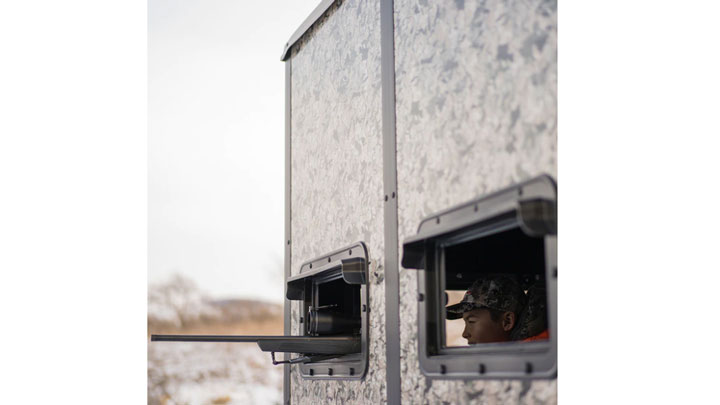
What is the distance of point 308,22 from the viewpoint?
328cm

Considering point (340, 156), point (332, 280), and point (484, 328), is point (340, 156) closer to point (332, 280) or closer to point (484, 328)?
point (332, 280)

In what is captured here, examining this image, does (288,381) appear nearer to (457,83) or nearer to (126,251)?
(126,251)

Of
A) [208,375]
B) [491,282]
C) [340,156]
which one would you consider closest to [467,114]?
[491,282]

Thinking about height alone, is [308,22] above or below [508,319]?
above

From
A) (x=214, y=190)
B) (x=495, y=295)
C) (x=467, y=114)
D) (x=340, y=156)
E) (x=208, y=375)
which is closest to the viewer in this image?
(x=467, y=114)

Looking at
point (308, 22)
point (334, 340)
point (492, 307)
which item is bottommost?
point (334, 340)

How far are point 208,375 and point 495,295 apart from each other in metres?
5.21

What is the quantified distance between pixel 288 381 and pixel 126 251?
34.4 inches

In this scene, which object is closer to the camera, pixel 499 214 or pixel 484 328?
pixel 499 214

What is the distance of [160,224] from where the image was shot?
20.9 ft

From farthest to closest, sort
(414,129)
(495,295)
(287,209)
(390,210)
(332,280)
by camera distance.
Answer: (287,209)
(332,280)
(495,295)
(390,210)
(414,129)

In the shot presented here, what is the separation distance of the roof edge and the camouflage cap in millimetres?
1234

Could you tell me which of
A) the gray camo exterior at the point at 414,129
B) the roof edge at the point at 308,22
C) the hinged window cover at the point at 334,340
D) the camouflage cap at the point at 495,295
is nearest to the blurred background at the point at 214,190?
the roof edge at the point at 308,22
